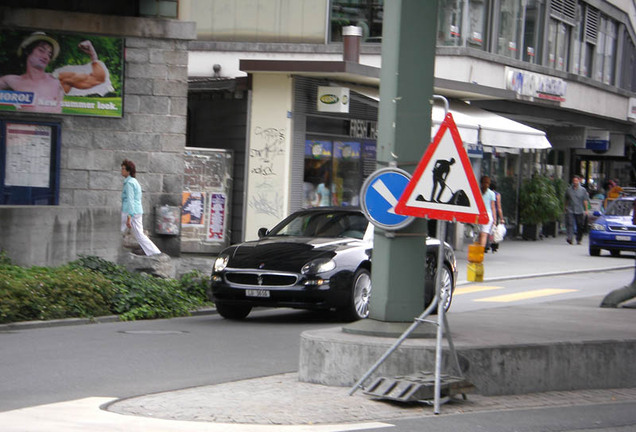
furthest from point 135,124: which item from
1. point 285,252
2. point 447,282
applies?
point 447,282

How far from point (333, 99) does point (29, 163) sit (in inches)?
273

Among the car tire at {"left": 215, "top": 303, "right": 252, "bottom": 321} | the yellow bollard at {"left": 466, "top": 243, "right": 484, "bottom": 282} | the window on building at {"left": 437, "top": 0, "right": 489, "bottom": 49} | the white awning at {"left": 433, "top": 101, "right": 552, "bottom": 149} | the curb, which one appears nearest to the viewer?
the car tire at {"left": 215, "top": 303, "right": 252, "bottom": 321}

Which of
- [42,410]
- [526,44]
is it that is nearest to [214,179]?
[526,44]

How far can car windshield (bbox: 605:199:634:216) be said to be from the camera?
28.8 m

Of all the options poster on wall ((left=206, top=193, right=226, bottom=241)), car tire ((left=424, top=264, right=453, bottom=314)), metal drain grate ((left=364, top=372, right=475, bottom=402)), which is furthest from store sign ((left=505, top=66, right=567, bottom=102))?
metal drain grate ((left=364, top=372, right=475, bottom=402))

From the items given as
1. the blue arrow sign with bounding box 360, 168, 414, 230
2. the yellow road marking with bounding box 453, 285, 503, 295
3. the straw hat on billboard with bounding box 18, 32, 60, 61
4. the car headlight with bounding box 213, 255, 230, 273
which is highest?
the straw hat on billboard with bounding box 18, 32, 60, 61

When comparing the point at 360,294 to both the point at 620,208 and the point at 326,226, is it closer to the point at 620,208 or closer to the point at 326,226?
the point at 326,226

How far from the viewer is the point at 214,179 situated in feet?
77.3

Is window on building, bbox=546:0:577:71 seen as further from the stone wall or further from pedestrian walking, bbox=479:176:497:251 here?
the stone wall

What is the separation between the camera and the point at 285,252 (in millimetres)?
13602

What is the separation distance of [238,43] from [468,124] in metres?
7.20

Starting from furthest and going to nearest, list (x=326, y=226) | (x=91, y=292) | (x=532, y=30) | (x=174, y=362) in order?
1. (x=532, y=30)
2. (x=326, y=226)
3. (x=91, y=292)
4. (x=174, y=362)

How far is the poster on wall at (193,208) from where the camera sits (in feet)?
75.8

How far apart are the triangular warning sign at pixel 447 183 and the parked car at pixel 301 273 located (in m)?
5.07
